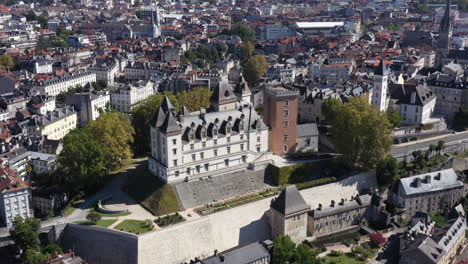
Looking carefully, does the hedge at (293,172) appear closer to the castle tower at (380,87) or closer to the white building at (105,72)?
the castle tower at (380,87)

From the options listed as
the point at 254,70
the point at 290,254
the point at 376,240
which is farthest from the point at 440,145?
the point at 254,70

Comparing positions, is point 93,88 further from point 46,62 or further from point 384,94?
point 384,94

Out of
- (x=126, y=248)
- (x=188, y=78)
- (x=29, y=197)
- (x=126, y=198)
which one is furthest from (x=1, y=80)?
(x=126, y=248)

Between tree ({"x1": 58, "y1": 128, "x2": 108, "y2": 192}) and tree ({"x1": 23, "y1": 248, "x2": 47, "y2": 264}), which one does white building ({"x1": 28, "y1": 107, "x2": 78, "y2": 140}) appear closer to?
tree ({"x1": 58, "y1": 128, "x2": 108, "y2": 192})

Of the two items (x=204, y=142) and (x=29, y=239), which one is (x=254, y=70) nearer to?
(x=204, y=142)

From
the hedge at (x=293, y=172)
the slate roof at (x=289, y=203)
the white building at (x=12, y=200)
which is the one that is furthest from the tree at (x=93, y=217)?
the hedge at (x=293, y=172)

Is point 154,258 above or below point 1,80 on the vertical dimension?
below
